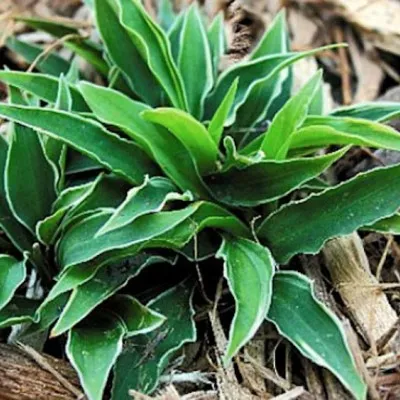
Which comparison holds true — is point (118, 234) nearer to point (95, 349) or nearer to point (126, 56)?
point (95, 349)

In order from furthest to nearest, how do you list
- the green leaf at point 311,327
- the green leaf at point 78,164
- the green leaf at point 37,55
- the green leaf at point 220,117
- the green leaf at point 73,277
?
the green leaf at point 37,55 → the green leaf at point 78,164 → the green leaf at point 220,117 → the green leaf at point 73,277 → the green leaf at point 311,327

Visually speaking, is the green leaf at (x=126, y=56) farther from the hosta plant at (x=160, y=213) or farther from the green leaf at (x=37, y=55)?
the green leaf at (x=37, y=55)

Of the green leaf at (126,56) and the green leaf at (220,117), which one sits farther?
the green leaf at (126,56)

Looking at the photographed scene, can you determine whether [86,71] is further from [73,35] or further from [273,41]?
[273,41]

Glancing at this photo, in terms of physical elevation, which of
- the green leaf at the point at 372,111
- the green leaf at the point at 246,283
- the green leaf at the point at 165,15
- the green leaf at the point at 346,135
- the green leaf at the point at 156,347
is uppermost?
the green leaf at the point at 165,15

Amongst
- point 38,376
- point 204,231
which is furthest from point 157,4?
point 38,376

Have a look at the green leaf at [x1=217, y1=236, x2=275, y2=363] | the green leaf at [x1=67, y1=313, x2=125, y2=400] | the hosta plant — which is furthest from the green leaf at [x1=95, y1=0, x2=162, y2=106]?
the green leaf at [x1=67, y1=313, x2=125, y2=400]

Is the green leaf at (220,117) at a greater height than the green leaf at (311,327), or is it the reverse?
the green leaf at (220,117)

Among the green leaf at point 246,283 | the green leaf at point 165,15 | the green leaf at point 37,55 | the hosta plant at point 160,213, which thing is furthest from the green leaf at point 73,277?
the green leaf at point 165,15
